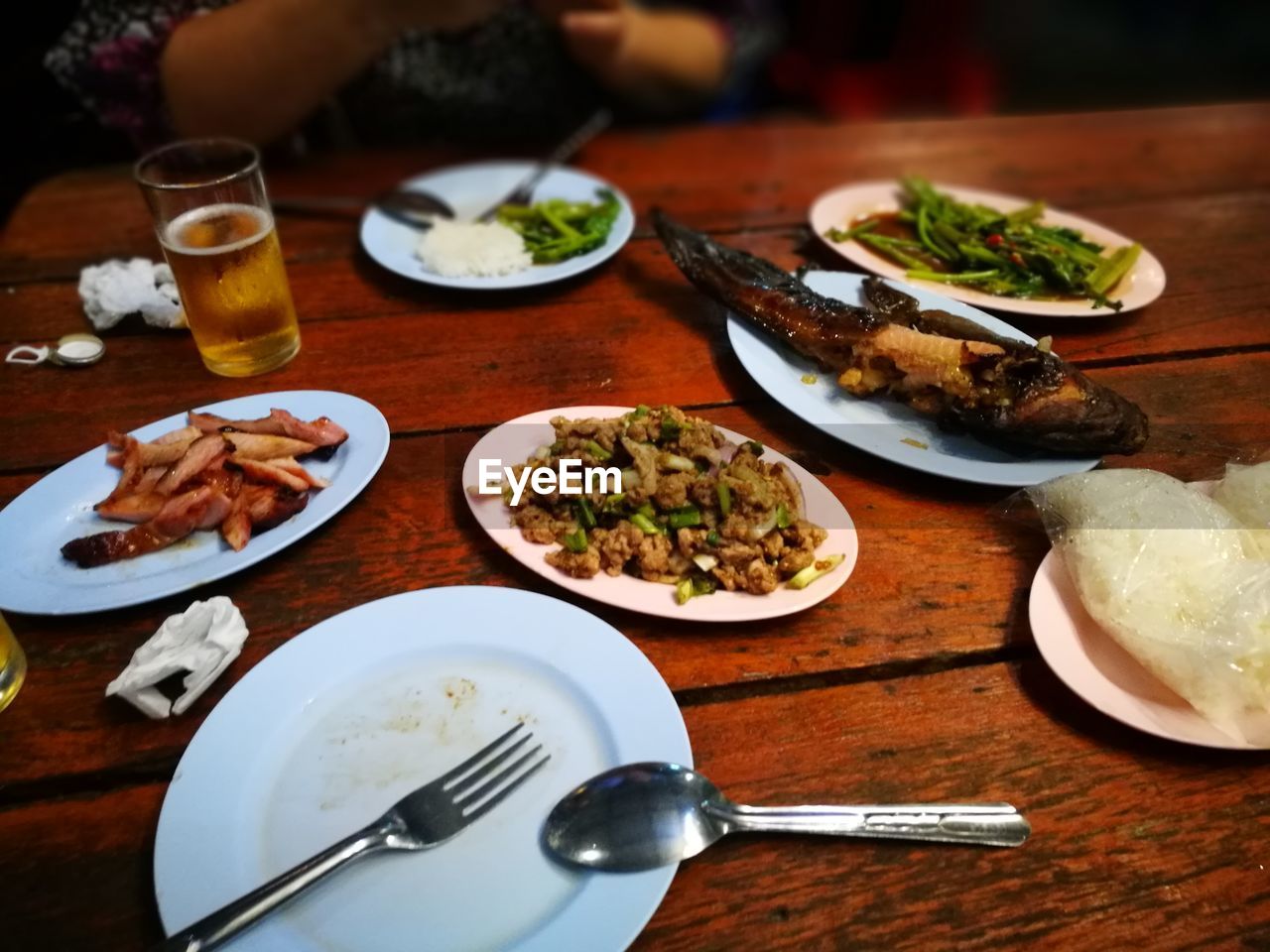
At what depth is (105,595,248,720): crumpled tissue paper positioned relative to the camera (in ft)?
3.15

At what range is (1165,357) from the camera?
66.2 inches

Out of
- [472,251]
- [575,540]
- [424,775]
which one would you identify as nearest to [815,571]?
[575,540]

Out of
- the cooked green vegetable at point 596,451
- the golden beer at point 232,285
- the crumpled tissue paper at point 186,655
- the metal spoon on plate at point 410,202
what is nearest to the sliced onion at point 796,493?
the cooked green vegetable at point 596,451

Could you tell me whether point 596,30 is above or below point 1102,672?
above

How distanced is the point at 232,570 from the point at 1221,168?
9.46 ft

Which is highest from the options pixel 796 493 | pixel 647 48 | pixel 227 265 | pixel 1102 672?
pixel 647 48

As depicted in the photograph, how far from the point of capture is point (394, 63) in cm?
268

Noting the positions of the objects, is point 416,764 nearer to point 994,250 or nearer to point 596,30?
point 994,250

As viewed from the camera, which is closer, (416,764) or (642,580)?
(416,764)

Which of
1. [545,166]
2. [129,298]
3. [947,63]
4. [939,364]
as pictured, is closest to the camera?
[939,364]

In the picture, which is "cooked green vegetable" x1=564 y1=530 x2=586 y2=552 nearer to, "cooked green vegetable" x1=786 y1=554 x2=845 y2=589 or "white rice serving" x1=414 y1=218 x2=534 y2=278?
"cooked green vegetable" x1=786 y1=554 x2=845 y2=589

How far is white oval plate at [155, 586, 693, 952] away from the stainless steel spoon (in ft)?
0.07

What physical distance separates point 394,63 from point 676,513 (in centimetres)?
222

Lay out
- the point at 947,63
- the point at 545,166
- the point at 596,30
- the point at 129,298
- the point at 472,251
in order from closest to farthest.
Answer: the point at 129,298 < the point at 472,251 < the point at 545,166 < the point at 596,30 < the point at 947,63
